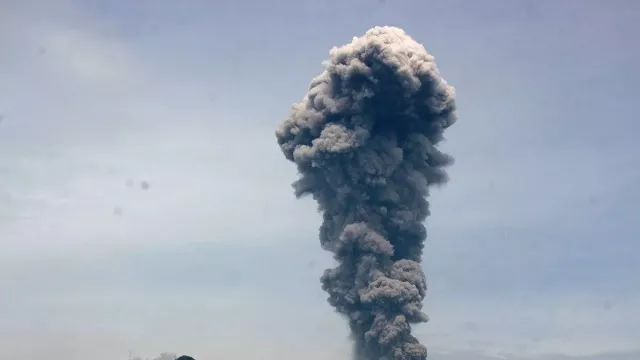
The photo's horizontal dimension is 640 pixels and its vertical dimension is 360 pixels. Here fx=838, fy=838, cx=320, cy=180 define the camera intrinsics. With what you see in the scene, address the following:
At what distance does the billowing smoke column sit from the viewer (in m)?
114

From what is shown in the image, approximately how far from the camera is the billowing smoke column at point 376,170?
374 feet

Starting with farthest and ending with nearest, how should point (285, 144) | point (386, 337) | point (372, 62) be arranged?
point (285, 144) → point (372, 62) → point (386, 337)

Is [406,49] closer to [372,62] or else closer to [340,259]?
[372,62]

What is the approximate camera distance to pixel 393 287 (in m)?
112

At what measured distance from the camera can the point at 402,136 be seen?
12312 cm

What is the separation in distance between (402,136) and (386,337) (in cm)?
2999

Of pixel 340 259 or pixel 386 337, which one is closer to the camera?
pixel 386 337

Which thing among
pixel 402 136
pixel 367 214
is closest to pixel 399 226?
pixel 367 214


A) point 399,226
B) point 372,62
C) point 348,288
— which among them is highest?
point 372,62

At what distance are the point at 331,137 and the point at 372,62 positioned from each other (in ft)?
39.7

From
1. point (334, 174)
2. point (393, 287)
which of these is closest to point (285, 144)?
point (334, 174)

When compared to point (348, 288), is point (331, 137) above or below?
above

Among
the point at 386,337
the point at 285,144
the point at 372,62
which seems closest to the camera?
the point at 386,337

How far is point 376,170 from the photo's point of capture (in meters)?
117
